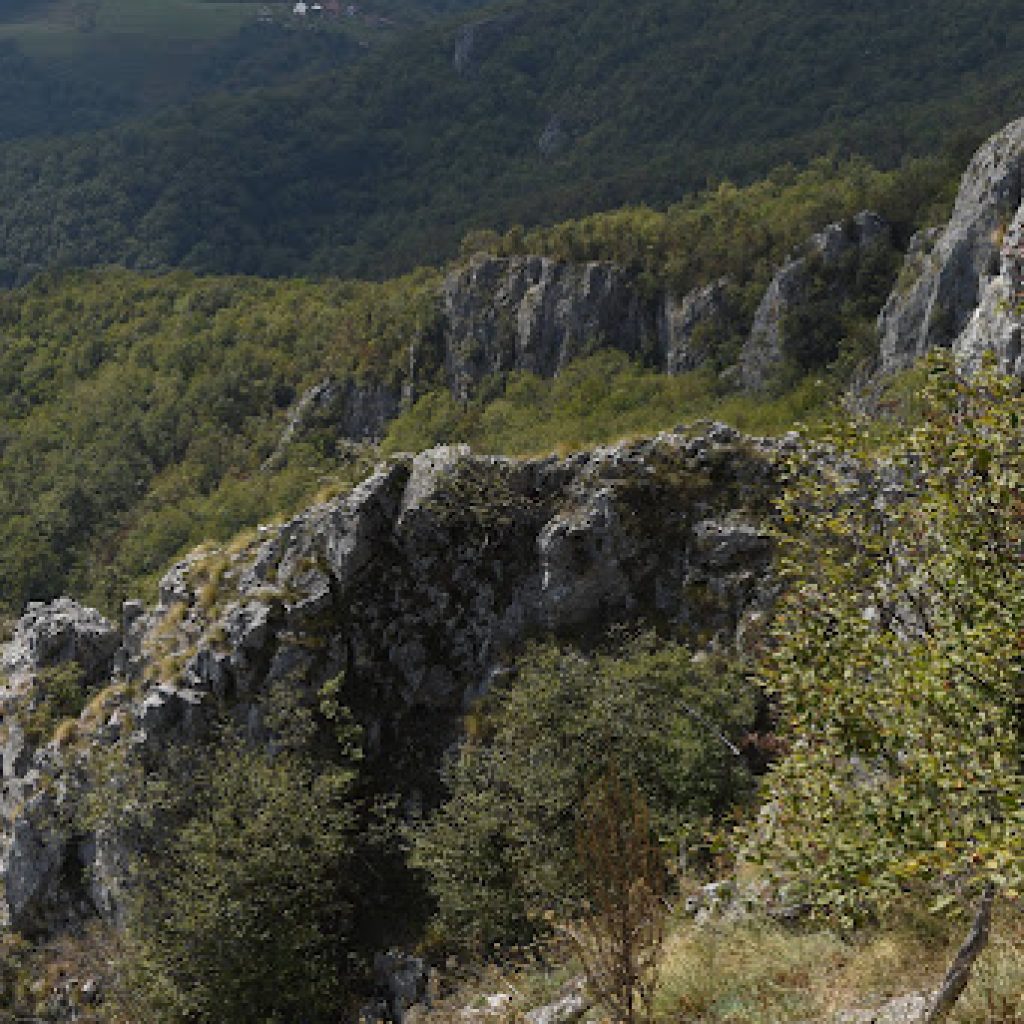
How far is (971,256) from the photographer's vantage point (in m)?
59.0

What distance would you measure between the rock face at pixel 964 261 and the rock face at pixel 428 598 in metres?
30.1

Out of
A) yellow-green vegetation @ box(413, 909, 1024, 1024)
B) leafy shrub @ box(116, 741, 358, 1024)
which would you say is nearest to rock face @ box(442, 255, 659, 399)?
leafy shrub @ box(116, 741, 358, 1024)

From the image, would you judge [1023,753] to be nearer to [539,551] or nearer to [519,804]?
[519,804]

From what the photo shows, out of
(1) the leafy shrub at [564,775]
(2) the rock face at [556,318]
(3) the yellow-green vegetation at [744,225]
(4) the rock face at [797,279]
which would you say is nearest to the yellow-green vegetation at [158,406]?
(2) the rock face at [556,318]

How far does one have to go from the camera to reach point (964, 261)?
5941cm

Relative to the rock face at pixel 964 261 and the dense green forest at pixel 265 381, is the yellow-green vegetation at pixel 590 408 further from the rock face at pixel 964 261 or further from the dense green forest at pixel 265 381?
the rock face at pixel 964 261

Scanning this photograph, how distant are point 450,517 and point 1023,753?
23249 millimetres

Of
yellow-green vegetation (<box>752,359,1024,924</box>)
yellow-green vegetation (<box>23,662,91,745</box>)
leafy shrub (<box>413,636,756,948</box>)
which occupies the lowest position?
yellow-green vegetation (<box>23,662,91,745</box>)

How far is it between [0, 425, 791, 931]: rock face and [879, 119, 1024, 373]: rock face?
98.9ft

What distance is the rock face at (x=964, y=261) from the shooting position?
5619cm

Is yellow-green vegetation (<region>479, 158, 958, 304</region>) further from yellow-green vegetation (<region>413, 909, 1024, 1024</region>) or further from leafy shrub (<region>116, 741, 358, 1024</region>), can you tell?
yellow-green vegetation (<region>413, 909, 1024, 1024</region>)

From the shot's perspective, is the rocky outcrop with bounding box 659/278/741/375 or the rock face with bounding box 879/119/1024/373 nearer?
the rock face with bounding box 879/119/1024/373

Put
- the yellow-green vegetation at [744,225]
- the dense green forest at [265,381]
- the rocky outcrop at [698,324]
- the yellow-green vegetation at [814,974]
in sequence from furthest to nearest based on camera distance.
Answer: the rocky outcrop at [698,324], the dense green forest at [265,381], the yellow-green vegetation at [744,225], the yellow-green vegetation at [814,974]

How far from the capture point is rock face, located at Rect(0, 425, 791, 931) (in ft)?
96.7
